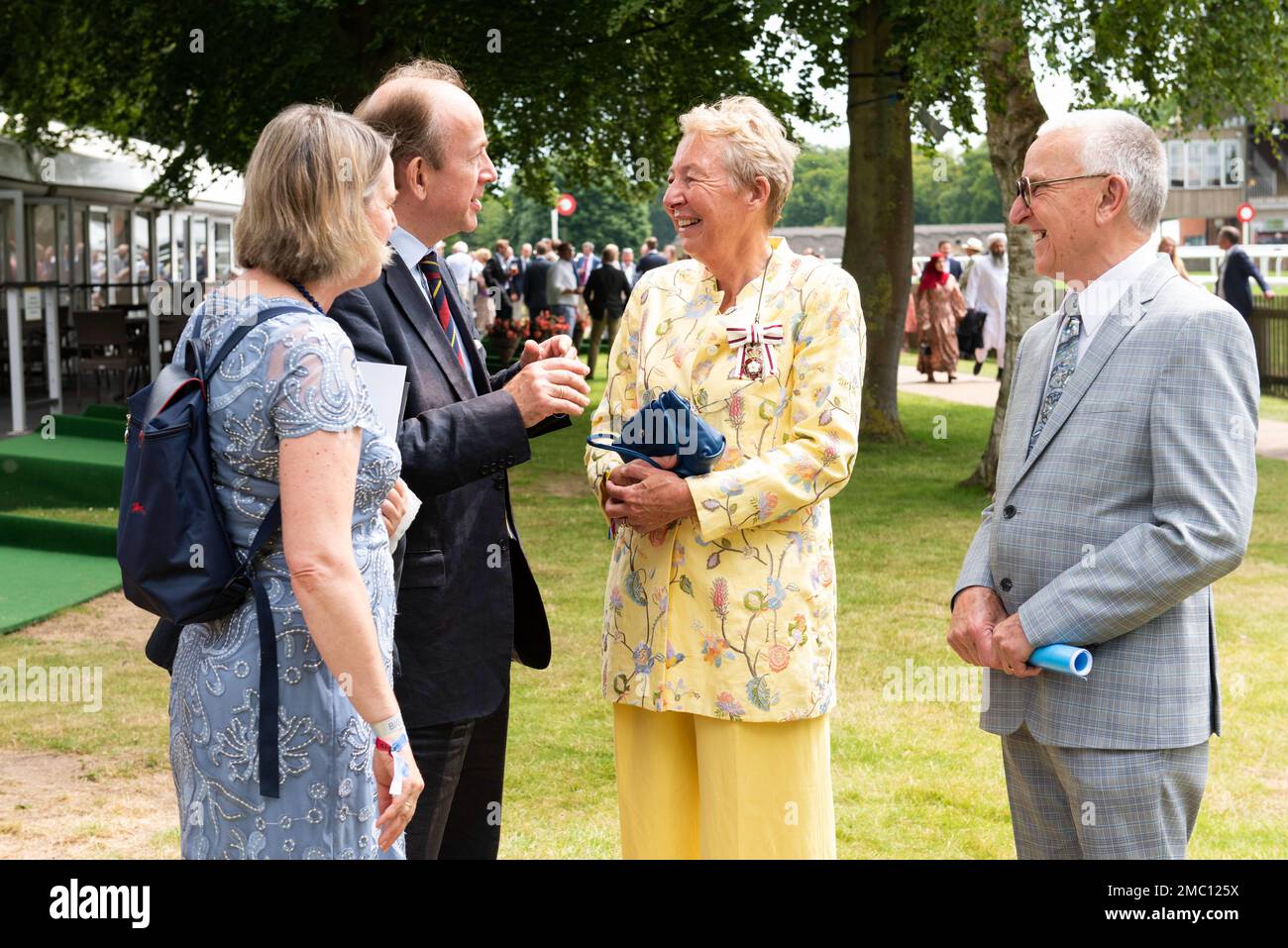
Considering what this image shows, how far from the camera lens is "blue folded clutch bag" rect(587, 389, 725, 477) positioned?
323cm

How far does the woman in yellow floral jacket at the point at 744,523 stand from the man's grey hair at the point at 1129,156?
2.07ft

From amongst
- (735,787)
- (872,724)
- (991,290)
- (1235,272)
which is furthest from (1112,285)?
(991,290)

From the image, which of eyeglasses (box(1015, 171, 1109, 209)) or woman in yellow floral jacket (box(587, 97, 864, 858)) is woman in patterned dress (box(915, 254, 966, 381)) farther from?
eyeglasses (box(1015, 171, 1109, 209))

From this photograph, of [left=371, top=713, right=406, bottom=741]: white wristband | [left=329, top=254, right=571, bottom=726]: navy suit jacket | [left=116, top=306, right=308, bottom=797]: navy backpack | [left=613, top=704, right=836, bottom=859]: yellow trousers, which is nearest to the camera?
[left=116, top=306, right=308, bottom=797]: navy backpack

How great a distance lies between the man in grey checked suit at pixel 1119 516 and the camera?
2.79 meters

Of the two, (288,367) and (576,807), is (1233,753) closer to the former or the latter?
(576,807)

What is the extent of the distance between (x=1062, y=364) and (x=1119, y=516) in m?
0.40

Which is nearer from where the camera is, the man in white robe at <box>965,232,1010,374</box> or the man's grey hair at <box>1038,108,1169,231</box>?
the man's grey hair at <box>1038,108,1169,231</box>

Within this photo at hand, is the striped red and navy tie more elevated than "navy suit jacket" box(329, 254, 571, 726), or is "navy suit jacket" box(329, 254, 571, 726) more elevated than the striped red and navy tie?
the striped red and navy tie

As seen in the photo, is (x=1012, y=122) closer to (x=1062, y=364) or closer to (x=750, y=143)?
(x=750, y=143)

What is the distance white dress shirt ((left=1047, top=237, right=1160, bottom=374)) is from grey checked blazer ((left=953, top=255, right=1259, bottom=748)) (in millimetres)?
29

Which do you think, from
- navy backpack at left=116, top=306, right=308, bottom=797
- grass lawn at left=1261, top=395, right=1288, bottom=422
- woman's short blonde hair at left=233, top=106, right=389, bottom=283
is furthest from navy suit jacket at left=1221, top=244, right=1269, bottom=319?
navy backpack at left=116, top=306, right=308, bottom=797

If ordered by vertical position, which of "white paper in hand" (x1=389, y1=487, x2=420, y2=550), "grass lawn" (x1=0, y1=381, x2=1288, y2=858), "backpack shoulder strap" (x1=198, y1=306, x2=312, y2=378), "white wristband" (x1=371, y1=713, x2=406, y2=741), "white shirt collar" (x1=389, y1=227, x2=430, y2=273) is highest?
"white shirt collar" (x1=389, y1=227, x2=430, y2=273)

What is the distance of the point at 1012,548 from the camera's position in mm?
3074
